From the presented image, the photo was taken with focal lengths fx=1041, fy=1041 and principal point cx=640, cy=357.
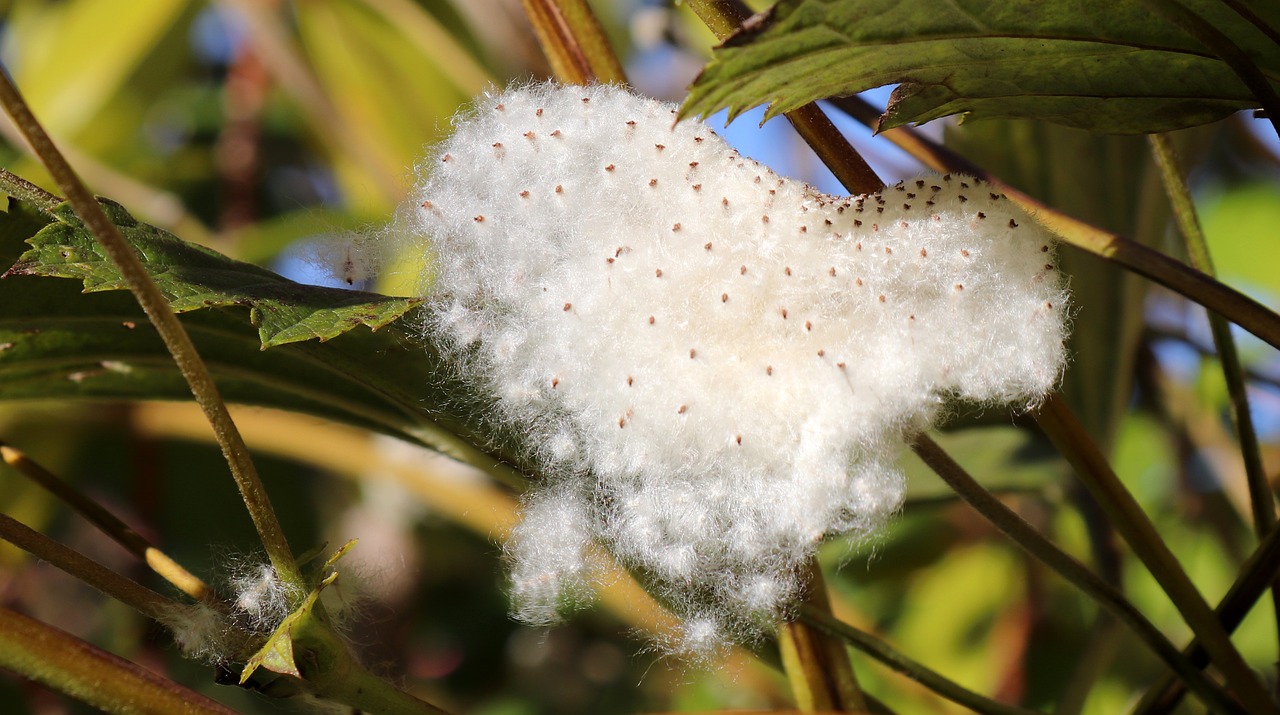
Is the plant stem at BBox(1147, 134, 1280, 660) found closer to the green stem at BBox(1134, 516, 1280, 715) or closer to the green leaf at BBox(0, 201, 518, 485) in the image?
the green stem at BBox(1134, 516, 1280, 715)

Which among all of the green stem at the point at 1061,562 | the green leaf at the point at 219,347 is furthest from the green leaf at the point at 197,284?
the green stem at the point at 1061,562

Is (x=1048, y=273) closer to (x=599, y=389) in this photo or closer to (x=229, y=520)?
(x=599, y=389)

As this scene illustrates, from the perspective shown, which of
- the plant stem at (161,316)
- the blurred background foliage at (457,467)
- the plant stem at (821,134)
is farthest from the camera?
the blurred background foliage at (457,467)

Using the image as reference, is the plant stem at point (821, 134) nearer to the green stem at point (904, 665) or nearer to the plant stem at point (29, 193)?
the green stem at point (904, 665)

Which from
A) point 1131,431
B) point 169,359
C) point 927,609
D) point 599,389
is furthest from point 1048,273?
point 1131,431

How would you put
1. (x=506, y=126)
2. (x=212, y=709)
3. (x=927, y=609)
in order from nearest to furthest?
(x=212, y=709)
(x=506, y=126)
(x=927, y=609)

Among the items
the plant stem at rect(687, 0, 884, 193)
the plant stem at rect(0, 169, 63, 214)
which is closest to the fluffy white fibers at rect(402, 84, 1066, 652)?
the plant stem at rect(687, 0, 884, 193)
